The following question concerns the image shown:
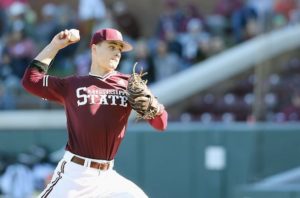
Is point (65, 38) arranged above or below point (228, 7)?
below

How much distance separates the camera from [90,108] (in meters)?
6.62

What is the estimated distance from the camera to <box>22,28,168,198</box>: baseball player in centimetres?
653

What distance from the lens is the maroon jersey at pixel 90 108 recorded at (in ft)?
21.6

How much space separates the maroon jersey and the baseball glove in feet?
0.32

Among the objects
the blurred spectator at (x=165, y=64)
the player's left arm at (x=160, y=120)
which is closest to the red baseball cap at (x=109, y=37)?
the player's left arm at (x=160, y=120)

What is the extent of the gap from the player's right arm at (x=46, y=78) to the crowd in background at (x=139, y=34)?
24.4 feet

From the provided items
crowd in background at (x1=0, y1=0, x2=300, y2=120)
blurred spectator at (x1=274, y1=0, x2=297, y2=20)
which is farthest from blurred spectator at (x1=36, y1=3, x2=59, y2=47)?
blurred spectator at (x1=274, y1=0, x2=297, y2=20)

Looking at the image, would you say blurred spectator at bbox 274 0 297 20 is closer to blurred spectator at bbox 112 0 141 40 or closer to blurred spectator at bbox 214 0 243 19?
blurred spectator at bbox 214 0 243 19

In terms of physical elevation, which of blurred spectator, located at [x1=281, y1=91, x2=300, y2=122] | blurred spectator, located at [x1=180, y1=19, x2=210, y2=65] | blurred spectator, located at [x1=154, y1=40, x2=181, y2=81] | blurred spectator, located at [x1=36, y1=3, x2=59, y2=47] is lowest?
blurred spectator, located at [x1=281, y1=91, x2=300, y2=122]

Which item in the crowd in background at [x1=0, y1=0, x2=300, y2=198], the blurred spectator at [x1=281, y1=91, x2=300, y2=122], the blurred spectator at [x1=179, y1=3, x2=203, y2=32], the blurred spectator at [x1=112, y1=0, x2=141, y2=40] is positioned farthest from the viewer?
the blurred spectator at [x1=112, y1=0, x2=141, y2=40]

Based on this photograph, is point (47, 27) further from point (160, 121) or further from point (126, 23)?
point (160, 121)

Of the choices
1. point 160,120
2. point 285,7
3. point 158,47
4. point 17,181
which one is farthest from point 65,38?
point 158,47

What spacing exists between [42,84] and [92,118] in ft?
1.40

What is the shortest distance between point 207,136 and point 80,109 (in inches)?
216
